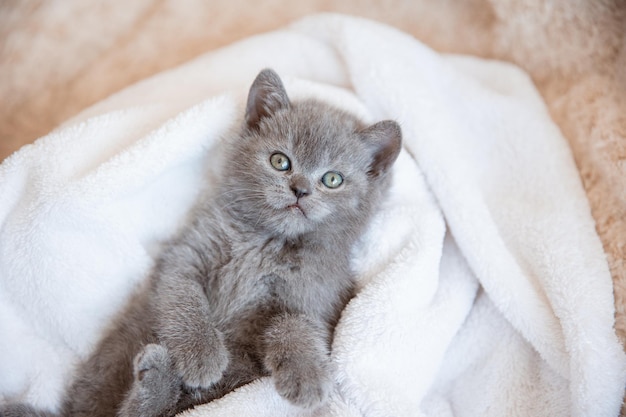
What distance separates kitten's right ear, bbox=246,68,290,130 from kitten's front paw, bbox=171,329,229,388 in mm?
549

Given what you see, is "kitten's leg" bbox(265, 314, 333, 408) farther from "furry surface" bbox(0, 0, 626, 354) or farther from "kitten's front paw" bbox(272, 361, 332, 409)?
"furry surface" bbox(0, 0, 626, 354)

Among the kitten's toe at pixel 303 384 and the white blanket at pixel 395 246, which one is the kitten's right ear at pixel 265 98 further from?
the kitten's toe at pixel 303 384

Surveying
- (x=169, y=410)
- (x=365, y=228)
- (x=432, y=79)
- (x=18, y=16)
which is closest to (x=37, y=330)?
(x=169, y=410)

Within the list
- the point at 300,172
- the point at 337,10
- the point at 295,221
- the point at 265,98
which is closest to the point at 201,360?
the point at 295,221

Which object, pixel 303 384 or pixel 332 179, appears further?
pixel 332 179

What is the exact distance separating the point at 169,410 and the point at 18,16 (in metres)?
1.35

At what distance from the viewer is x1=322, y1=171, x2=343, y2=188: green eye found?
1.23 meters

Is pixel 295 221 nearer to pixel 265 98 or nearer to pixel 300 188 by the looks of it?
pixel 300 188

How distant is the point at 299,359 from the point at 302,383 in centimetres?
5

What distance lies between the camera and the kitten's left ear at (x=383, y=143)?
1252mm

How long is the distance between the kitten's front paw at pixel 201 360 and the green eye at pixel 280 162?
0.42 meters

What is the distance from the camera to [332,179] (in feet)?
4.04

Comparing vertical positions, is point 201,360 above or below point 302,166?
below

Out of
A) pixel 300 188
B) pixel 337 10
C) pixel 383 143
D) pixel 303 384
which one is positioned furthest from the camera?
pixel 337 10
